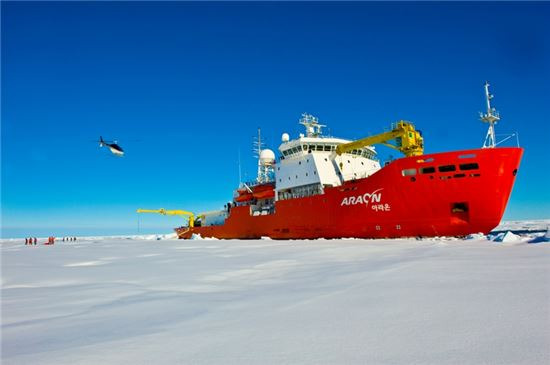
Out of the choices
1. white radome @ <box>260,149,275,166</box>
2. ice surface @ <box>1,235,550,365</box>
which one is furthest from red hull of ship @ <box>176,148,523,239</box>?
white radome @ <box>260,149,275,166</box>

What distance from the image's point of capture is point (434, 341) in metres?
2.10

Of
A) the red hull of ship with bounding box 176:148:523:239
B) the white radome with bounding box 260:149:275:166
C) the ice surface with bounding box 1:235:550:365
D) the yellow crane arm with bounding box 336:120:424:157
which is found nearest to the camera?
the ice surface with bounding box 1:235:550:365

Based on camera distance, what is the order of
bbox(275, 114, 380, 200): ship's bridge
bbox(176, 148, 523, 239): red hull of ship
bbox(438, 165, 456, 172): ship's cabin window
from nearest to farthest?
bbox(176, 148, 523, 239): red hull of ship < bbox(438, 165, 456, 172): ship's cabin window < bbox(275, 114, 380, 200): ship's bridge

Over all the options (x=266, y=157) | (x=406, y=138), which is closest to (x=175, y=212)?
(x=266, y=157)

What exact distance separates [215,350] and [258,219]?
79.3ft

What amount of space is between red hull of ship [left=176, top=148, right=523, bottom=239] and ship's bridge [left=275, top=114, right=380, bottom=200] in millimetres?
2288

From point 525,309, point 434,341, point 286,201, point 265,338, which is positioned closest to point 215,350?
point 265,338

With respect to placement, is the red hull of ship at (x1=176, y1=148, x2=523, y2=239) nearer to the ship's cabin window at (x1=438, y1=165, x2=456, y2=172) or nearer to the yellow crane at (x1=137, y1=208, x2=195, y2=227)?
the ship's cabin window at (x1=438, y1=165, x2=456, y2=172)

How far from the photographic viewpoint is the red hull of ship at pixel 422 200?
50.6 feet

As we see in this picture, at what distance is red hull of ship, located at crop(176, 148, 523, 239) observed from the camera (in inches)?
607

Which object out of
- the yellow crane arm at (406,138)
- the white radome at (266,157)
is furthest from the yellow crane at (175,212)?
the yellow crane arm at (406,138)

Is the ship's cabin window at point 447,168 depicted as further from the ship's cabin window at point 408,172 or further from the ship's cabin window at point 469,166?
the ship's cabin window at point 408,172

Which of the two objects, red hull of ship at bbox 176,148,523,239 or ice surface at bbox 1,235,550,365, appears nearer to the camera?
ice surface at bbox 1,235,550,365

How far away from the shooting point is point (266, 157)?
34.1 m
